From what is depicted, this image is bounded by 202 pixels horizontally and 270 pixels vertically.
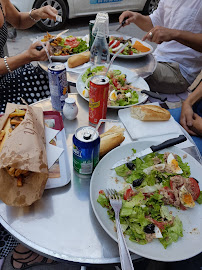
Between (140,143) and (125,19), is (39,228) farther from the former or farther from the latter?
(125,19)

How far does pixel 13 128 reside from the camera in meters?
1.20

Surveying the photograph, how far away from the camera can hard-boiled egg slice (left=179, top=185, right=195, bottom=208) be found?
41.7 inches

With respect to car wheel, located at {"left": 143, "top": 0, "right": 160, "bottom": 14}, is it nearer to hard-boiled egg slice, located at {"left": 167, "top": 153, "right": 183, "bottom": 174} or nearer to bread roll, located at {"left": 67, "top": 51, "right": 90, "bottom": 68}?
bread roll, located at {"left": 67, "top": 51, "right": 90, "bottom": 68}

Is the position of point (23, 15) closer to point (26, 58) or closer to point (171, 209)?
point (26, 58)

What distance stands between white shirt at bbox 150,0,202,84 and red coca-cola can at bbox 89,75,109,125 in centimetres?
153

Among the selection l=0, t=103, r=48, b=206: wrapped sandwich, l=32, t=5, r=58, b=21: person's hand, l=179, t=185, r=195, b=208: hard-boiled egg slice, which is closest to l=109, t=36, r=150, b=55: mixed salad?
l=32, t=5, r=58, b=21: person's hand

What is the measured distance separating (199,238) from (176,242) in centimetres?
10

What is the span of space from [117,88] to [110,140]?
25.0 inches

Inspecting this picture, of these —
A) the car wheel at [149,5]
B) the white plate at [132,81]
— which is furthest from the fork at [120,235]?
the car wheel at [149,5]

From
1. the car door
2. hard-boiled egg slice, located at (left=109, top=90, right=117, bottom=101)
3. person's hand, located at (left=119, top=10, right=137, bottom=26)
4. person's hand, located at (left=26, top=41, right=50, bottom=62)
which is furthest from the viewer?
the car door

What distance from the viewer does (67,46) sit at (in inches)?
90.7

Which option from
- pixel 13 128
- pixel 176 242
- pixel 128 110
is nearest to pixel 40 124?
pixel 13 128

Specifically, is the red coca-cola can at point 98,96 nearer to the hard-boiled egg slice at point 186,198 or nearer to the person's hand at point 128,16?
the hard-boiled egg slice at point 186,198

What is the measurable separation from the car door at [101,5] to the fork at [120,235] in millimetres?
5392
